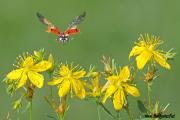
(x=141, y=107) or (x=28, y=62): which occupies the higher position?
(x=28, y=62)

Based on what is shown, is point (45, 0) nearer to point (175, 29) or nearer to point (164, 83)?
point (175, 29)

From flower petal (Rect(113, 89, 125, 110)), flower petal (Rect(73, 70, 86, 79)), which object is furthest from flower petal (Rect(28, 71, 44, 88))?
flower petal (Rect(113, 89, 125, 110))

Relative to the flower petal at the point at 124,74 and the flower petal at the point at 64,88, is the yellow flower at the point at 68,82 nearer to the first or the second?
the flower petal at the point at 64,88

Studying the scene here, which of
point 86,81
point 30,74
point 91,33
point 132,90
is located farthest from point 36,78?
point 91,33

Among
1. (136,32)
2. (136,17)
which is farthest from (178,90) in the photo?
(136,17)

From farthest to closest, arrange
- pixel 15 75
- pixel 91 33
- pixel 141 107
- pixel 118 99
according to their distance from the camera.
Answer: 1. pixel 91 33
2. pixel 141 107
3. pixel 15 75
4. pixel 118 99

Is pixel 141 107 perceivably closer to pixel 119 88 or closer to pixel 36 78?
pixel 119 88

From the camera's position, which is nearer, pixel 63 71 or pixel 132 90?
pixel 132 90
